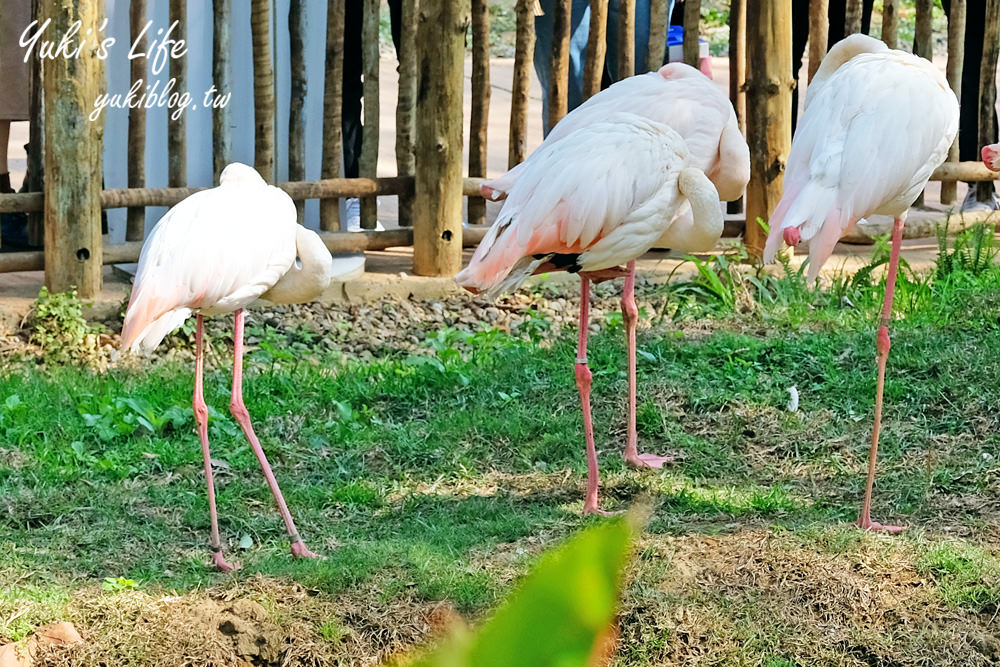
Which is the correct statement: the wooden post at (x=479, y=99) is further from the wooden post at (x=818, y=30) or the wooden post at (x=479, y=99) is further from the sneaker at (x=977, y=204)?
the sneaker at (x=977, y=204)

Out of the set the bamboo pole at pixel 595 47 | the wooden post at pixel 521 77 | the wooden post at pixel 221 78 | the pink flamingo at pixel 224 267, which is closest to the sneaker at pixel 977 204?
the bamboo pole at pixel 595 47

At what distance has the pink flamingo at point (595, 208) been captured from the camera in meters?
3.72

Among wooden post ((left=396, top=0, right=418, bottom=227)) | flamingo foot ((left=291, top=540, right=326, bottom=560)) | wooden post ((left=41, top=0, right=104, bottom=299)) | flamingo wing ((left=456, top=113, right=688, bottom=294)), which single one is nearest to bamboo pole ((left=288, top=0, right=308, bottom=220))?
wooden post ((left=396, top=0, right=418, bottom=227))

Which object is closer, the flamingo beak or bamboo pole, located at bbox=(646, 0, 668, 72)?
the flamingo beak

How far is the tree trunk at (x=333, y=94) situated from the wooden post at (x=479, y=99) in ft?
2.24

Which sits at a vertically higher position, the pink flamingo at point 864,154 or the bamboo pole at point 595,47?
the bamboo pole at point 595,47

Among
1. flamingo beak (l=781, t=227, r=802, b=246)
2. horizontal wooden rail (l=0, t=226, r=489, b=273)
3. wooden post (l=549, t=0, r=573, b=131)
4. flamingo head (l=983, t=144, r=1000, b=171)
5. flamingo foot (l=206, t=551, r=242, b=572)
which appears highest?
wooden post (l=549, t=0, r=573, b=131)

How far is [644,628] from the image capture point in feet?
10.4

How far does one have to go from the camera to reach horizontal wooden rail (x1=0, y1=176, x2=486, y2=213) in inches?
224

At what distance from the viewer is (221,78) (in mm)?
6125

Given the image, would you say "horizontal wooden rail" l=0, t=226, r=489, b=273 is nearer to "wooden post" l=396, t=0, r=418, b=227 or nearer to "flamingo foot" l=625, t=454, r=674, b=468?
"wooden post" l=396, t=0, r=418, b=227

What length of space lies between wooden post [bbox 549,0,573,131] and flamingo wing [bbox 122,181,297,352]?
3.03m

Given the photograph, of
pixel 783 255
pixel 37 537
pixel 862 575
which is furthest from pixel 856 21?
pixel 37 537

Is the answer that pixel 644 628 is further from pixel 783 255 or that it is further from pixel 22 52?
pixel 22 52
